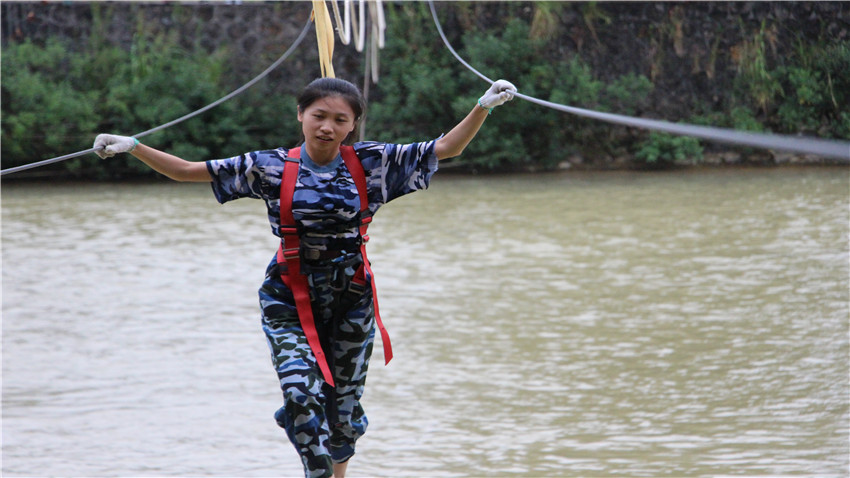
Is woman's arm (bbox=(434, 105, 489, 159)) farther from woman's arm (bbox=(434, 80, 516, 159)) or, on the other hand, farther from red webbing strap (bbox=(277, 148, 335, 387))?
red webbing strap (bbox=(277, 148, 335, 387))

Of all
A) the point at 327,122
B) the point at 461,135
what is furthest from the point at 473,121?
the point at 327,122

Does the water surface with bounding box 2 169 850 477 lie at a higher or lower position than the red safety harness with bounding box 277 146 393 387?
lower

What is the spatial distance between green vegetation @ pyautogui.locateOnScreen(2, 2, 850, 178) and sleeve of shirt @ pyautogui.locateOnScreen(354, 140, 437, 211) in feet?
36.1

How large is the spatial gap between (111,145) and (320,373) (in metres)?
0.84

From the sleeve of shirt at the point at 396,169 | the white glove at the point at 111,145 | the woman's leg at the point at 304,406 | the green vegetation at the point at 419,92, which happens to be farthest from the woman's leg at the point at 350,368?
the green vegetation at the point at 419,92

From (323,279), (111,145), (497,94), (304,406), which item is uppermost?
(497,94)

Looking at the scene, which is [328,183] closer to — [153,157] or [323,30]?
[153,157]

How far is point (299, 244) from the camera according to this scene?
10.1 feet

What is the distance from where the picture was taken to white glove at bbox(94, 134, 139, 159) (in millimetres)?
2887

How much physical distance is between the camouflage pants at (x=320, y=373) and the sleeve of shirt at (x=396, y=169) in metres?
0.28

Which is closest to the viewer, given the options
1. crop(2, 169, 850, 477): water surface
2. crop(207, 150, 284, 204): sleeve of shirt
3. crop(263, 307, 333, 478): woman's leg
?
crop(263, 307, 333, 478): woman's leg

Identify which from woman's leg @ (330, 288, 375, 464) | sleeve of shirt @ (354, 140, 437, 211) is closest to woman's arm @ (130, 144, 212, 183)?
sleeve of shirt @ (354, 140, 437, 211)

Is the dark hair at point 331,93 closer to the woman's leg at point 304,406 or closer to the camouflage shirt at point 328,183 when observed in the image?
the camouflage shirt at point 328,183

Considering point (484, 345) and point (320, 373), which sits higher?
point (320, 373)
